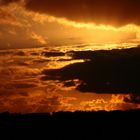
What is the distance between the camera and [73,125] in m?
113

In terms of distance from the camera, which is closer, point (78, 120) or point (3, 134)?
point (3, 134)

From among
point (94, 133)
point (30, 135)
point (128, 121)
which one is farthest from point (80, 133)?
point (128, 121)

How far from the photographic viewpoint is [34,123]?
118562 millimetres

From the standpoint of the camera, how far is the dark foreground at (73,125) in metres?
98.6

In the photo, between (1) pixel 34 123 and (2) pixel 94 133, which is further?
(1) pixel 34 123

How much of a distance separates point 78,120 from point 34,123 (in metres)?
11.0

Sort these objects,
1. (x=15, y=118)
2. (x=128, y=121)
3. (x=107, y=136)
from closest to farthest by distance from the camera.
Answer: (x=107, y=136) < (x=128, y=121) < (x=15, y=118)

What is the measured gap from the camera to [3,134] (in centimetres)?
A: 9775

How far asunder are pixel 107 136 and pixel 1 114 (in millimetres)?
45052

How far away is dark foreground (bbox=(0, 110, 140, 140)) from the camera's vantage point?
98625 mm

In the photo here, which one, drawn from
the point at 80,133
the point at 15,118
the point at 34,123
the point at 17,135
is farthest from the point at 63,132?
the point at 15,118

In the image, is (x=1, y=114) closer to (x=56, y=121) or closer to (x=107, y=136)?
(x=56, y=121)

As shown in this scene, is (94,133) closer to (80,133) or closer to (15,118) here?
(80,133)

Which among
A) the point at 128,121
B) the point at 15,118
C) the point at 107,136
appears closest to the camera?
the point at 107,136
